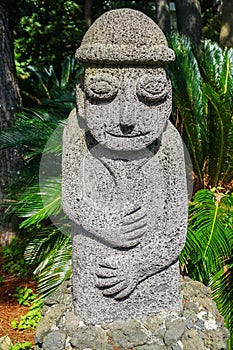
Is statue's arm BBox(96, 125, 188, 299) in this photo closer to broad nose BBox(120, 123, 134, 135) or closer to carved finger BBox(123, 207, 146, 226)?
carved finger BBox(123, 207, 146, 226)

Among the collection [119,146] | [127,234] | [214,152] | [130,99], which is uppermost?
[130,99]

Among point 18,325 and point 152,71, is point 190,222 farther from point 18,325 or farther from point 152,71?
point 152,71

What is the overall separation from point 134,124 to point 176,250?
0.81 meters

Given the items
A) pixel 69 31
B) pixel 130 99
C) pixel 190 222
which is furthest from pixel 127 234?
pixel 69 31

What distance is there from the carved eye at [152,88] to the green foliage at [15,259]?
385 cm

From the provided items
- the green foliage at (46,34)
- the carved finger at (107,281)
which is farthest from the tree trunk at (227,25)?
the carved finger at (107,281)

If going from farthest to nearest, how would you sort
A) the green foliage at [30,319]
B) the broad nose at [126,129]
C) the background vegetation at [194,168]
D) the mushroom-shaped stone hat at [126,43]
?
the green foliage at [30,319]
the background vegetation at [194,168]
the broad nose at [126,129]
the mushroom-shaped stone hat at [126,43]

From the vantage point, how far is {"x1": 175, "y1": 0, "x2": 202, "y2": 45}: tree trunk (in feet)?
30.8

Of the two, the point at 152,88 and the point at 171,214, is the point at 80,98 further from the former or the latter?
the point at 171,214

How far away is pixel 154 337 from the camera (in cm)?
263

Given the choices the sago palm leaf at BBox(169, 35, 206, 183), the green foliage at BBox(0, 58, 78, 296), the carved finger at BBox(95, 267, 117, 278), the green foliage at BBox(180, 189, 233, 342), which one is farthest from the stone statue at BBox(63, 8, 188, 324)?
the sago palm leaf at BBox(169, 35, 206, 183)

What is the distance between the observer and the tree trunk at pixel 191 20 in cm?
939

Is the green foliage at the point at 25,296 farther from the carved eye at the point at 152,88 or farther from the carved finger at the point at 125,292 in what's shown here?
the carved eye at the point at 152,88

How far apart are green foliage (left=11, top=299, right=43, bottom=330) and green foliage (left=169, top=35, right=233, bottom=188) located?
7.65ft
